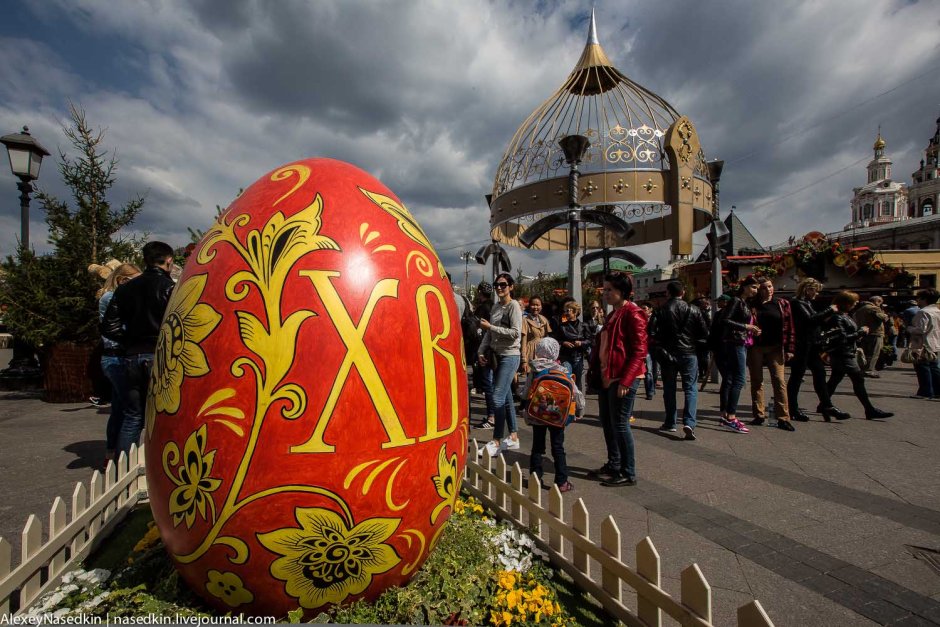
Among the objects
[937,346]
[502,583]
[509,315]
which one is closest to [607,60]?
[937,346]

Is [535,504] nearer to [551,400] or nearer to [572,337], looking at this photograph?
[551,400]

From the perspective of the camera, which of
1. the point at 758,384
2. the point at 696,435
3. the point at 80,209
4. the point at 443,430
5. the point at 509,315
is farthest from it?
the point at 80,209

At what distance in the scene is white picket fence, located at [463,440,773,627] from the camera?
6.15ft

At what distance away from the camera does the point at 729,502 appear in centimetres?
392

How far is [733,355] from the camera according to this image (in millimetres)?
6500

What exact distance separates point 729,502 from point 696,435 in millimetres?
2441

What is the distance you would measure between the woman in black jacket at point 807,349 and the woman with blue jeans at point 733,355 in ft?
2.56

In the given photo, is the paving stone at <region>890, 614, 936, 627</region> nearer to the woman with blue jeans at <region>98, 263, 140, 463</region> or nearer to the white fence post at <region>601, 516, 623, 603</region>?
the white fence post at <region>601, 516, 623, 603</region>

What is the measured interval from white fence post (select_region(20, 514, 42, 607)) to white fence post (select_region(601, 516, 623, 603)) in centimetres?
296

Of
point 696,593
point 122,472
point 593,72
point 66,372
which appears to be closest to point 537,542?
point 696,593

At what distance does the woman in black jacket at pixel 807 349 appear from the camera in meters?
6.68

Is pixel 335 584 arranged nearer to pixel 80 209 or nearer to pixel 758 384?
pixel 758 384

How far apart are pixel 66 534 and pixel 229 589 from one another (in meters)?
1.47

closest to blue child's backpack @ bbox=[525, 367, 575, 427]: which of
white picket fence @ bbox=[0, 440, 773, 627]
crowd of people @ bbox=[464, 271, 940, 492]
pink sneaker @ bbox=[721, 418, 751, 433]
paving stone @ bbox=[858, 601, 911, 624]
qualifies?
crowd of people @ bbox=[464, 271, 940, 492]
